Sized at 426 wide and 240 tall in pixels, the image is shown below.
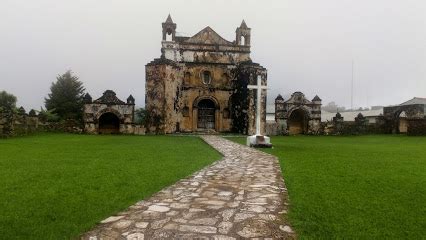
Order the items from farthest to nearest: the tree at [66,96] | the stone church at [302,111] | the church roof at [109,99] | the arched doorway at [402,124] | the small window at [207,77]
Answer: the tree at [66,96]
the small window at [207,77]
the stone church at [302,111]
the arched doorway at [402,124]
the church roof at [109,99]

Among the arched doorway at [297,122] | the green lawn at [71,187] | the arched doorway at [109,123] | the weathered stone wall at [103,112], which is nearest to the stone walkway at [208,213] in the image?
the green lawn at [71,187]

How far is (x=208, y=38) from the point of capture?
31516 mm

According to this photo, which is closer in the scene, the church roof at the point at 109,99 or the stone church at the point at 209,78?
the church roof at the point at 109,99

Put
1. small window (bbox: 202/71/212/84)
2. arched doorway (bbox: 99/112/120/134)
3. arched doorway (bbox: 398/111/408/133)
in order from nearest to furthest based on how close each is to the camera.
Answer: arched doorway (bbox: 99/112/120/134), arched doorway (bbox: 398/111/408/133), small window (bbox: 202/71/212/84)

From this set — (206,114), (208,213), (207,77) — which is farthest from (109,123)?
(208,213)

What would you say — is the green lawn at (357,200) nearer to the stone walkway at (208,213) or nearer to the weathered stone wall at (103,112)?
the stone walkway at (208,213)

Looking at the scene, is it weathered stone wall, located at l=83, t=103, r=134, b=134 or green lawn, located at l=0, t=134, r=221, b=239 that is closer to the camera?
green lawn, located at l=0, t=134, r=221, b=239

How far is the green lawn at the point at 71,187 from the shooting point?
187 inches

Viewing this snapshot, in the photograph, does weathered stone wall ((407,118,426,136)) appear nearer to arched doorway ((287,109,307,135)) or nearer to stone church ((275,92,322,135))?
stone church ((275,92,322,135))

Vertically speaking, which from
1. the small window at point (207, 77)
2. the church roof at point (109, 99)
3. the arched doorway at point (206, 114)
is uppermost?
the small window at point (207, 77)

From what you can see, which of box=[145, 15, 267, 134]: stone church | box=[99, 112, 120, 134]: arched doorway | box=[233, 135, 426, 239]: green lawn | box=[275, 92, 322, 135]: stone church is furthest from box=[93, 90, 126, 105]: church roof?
box=[233, 135, 426, 239]: green lawn

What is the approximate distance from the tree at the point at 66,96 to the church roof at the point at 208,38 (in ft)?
53.3

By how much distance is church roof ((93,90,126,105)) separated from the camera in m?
28.2

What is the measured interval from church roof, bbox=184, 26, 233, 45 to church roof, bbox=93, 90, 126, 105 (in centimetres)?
760
